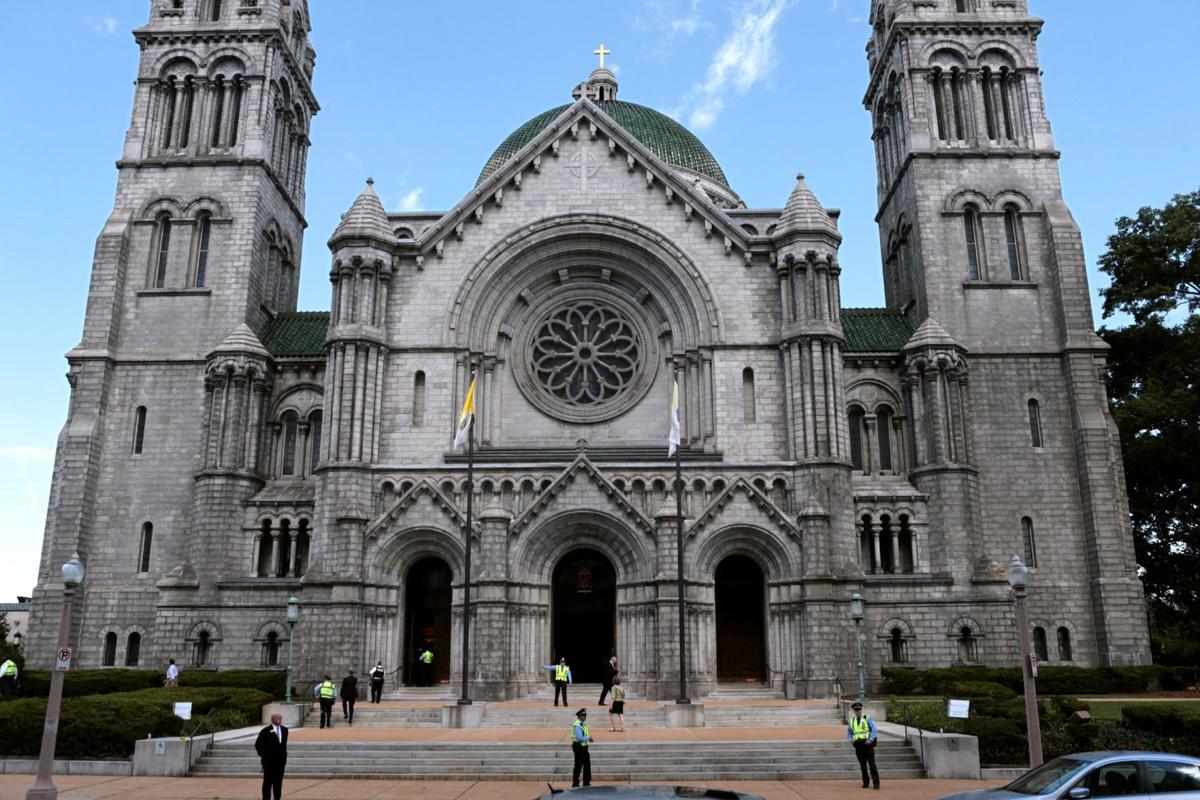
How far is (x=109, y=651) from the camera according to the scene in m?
40.4

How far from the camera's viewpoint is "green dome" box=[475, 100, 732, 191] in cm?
5669

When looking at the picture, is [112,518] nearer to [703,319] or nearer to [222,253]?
[222,253]

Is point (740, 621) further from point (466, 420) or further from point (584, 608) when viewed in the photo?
point (466, 420)

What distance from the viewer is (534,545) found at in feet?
118

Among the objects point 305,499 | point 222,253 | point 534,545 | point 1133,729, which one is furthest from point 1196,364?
point 222,253

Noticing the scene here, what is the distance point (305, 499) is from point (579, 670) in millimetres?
12760

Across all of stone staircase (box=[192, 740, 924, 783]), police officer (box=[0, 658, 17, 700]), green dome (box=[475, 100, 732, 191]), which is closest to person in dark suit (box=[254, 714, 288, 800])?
stone staircase (box=[192, 740, 924, 783])

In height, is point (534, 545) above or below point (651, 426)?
below

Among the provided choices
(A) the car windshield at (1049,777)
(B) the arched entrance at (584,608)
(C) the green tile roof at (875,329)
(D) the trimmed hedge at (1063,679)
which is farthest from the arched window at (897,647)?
(A) the car windshield at (1049,777)

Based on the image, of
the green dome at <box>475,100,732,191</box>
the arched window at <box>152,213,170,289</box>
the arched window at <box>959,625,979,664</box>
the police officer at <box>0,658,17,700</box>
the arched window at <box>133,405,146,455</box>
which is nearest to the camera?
the police officer at <box>0,658,17,700</box>

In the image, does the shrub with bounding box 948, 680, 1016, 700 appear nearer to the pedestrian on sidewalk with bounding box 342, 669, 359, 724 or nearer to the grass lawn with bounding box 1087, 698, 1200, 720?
the grass lawn with bounding box 1087, 698, 1200, 720

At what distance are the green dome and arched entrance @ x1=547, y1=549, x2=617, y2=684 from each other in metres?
26.7

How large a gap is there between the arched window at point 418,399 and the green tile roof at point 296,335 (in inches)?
260

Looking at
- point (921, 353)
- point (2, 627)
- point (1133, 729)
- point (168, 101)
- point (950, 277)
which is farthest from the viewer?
point (2, 627)
